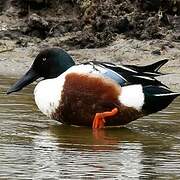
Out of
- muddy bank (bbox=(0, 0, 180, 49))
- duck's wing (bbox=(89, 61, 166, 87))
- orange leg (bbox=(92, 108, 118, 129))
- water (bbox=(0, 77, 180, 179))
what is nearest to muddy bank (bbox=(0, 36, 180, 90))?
muddy bank (bbox=(0, 0, 180, 49))

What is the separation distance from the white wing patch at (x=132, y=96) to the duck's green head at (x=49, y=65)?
1.96ft

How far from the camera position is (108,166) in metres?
5.41

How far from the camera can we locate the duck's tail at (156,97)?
7355mm

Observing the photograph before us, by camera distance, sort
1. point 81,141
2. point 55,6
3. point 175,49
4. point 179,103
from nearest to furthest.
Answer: point 81,141 < point 179,103 < point 175,49 < point 55,6

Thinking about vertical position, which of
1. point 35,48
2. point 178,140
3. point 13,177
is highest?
point 13,177

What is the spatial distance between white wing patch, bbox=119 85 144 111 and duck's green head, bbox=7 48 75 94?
60cm

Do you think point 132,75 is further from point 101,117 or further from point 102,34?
point 102,34

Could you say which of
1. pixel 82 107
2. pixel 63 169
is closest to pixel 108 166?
pixel 63 169

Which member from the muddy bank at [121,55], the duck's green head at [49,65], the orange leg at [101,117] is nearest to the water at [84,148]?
the orange leg at [101,117]

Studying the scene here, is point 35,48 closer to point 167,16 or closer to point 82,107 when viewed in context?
point 167,16

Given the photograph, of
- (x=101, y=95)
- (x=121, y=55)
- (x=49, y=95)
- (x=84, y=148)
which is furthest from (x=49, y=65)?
(x=121, y=55)

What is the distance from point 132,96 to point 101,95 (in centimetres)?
27

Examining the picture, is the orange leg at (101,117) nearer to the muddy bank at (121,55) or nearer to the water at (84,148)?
the water at (84,148)

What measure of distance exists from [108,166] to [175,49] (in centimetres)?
632
